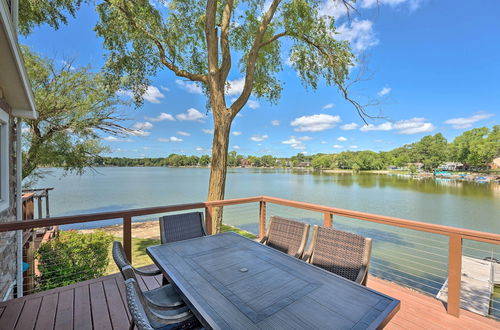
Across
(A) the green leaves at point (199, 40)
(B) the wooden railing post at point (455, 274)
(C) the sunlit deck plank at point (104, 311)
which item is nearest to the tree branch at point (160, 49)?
(A) the green leaves at point (199, 40)

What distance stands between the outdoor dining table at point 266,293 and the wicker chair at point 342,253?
0.40m

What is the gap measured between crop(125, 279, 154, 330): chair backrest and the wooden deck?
1.24 metres

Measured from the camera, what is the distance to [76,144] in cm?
770

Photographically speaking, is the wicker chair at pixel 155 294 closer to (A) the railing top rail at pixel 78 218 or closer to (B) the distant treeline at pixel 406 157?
(A) the railing top rail at pixel 78 218

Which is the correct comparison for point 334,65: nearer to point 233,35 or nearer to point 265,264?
point 233,35

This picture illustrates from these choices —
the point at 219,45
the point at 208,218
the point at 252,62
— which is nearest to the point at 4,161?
the point at 208,218

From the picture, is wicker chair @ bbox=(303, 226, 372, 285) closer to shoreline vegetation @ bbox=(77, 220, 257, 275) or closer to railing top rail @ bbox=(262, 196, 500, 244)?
railing top rail @ bbox=(262, 196, 500, 244)

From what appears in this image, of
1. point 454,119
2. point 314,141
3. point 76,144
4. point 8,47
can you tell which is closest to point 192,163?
point 314,141

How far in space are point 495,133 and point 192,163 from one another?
53.6 metres

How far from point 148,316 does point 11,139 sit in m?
4.17

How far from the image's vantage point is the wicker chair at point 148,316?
84 centimetres

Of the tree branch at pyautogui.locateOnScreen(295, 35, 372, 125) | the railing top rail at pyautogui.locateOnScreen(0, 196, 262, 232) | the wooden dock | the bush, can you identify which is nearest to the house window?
the bush

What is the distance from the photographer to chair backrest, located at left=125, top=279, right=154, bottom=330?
0.81 m

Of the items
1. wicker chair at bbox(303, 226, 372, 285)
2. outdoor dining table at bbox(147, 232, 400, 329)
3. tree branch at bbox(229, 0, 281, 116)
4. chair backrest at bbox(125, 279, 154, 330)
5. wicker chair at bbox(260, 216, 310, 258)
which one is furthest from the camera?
tree branch at bbox(229, 0, 281, 116)
